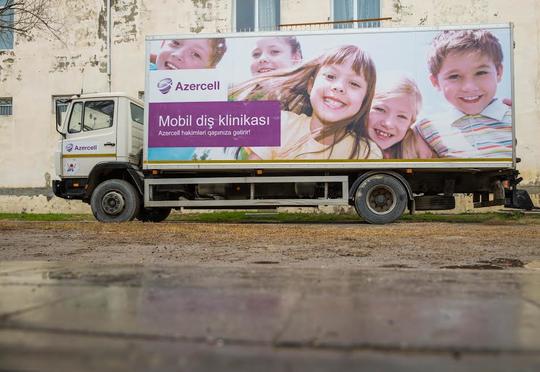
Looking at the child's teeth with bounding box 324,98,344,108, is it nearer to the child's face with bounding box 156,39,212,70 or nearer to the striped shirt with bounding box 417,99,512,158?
the striped shirt with bounding box 417,99,512,158

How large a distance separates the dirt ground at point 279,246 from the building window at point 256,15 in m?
9.44

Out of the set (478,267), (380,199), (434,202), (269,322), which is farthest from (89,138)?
(269,322)

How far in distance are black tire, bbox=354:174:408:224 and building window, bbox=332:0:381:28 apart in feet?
24.9

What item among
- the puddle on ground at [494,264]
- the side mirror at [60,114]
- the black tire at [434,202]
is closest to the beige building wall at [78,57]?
the side mirror at [60,114]

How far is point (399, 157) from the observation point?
1063 centimetres

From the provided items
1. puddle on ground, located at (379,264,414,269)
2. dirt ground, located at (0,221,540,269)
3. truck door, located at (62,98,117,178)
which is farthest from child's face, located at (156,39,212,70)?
puddle on ground, located at (379,264,414,269)

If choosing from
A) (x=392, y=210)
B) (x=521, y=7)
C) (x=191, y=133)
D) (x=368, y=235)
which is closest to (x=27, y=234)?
(x=191, y=133)

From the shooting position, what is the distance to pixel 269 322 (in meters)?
3.10

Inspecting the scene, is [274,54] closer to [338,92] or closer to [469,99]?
[338,92]

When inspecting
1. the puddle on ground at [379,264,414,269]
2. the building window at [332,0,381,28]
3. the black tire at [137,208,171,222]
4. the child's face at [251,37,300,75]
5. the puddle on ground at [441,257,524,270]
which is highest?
the building window at [332,0,381,28]

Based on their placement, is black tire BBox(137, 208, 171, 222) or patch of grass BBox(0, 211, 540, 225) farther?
patch of grass BBox(0, 211, 540, 225)

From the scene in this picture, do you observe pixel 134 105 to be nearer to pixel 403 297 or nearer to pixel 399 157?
pixel 399 157

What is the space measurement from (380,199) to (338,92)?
2.41 meters

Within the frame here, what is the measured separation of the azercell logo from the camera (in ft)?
36.8
